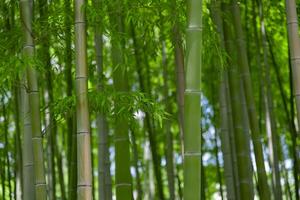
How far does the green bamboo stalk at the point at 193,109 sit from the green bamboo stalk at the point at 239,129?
1190 mm

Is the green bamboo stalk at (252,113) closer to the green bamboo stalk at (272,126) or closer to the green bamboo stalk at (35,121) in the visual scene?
the green bamboo stalk at (272,126)

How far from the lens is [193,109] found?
2.48 m

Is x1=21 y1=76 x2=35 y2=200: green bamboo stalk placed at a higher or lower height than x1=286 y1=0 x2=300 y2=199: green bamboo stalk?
lower

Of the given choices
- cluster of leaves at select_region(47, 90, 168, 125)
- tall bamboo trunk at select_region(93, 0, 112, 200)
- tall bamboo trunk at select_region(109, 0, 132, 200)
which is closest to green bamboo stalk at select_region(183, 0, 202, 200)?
cluster of leaves at select_region(47, 90, 168, 125)

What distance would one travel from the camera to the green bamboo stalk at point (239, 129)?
3.82 meters

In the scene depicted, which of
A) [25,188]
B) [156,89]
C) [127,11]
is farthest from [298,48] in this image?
[156,89]

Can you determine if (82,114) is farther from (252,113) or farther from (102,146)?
→ (252,113)

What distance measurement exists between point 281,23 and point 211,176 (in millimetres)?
3775

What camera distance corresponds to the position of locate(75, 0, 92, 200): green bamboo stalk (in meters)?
2.58

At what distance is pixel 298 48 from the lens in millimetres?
2932

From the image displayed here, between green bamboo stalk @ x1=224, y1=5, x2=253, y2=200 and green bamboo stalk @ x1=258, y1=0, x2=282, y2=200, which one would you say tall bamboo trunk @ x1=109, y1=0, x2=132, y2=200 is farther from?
green bamboo stalk @ x1=258, y1=0, x2=282, y2=200

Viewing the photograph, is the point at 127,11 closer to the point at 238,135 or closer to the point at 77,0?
the point at 77,0

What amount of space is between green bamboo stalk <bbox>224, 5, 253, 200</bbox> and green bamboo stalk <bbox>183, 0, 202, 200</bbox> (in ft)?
3.90

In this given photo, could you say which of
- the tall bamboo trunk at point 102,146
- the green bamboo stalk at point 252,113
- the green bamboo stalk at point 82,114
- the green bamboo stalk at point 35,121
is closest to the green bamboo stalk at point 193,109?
the green bamboo stalk at point 82,114
